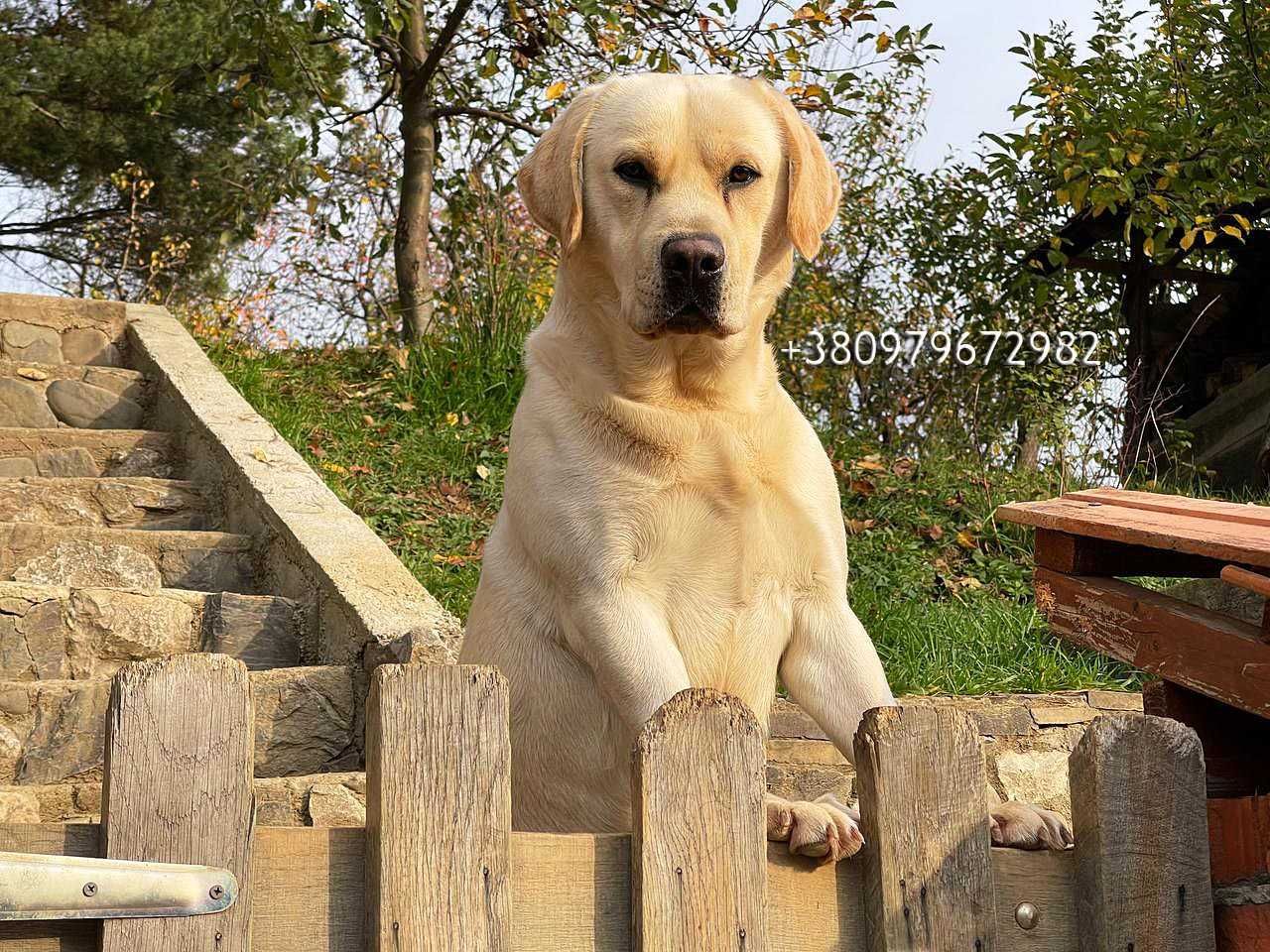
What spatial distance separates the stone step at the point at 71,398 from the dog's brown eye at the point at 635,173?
16.6 feet

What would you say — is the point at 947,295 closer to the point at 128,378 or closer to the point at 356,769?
the point at 128,378

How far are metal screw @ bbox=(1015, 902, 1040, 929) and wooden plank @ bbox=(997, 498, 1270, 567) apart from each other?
533mm

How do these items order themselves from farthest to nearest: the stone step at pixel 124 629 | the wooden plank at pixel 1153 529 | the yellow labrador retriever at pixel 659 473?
the stone step at pixel 124 629, the yellow labrador retriever at pixel 659 473, the wooden plank at pixel 1153 529

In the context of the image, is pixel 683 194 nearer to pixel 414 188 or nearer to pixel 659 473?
pixel 659 473

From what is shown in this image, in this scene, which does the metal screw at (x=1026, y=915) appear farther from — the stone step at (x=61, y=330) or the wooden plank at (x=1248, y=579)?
the stone step at (x=61, y=330)

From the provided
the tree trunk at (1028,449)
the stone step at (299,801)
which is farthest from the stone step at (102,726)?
the tree trunk at (1028,449)

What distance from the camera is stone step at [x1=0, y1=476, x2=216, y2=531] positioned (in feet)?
17.6

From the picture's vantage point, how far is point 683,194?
2373mm

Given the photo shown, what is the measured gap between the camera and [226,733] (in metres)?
1.48

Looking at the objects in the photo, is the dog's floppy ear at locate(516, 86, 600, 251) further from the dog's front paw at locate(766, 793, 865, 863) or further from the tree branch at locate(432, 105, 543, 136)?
the tree branch at locate(432, 105, 543, 136)

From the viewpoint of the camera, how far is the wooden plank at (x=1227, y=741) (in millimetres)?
2133

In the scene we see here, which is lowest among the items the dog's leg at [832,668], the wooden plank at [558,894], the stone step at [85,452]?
the wooden plank at [558,894]

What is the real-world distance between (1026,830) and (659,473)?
0.84m

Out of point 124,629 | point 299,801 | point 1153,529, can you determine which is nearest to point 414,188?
point 124,629
